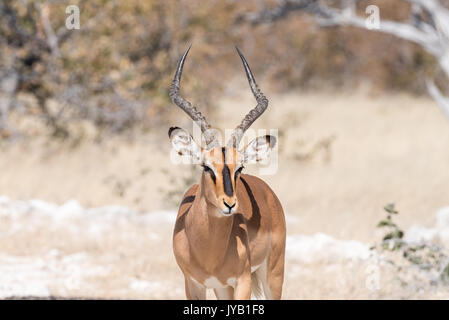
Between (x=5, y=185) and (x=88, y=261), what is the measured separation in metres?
3.75

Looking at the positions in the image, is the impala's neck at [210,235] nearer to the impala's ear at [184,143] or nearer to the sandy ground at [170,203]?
the impala's ear at [184,143]

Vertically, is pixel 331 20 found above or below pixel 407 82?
below

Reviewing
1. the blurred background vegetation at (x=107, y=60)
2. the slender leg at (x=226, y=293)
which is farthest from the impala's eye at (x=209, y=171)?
the blurred background vegetation at (x=107, y=60)

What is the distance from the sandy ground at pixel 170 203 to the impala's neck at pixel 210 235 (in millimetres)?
2508

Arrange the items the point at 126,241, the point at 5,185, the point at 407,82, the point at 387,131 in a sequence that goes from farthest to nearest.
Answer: the point at 407,82, the point at 387,131, the point at 5,185, the point at 126,241

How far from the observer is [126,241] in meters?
9.26

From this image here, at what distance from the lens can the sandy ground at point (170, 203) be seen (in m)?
7.81

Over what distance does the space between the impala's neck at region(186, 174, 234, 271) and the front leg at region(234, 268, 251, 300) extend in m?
0.17

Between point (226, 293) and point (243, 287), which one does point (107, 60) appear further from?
point (243, 287)

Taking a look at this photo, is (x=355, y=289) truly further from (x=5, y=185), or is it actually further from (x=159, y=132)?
(x=159, y=132)

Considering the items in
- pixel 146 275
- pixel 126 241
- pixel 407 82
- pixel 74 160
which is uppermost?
pixel 407 82

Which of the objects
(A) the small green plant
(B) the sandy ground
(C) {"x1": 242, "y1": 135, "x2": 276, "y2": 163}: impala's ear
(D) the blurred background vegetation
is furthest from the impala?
(D) the blurred background vegetation

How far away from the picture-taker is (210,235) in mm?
4949
